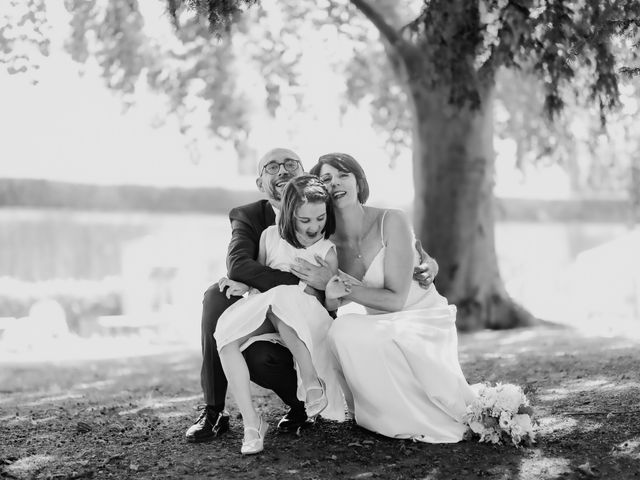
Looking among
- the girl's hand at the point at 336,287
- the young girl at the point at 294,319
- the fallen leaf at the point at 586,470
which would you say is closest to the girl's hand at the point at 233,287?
the young girl at the point at 294,319

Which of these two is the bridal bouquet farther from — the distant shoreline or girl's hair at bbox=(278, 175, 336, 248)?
the distant shoreline

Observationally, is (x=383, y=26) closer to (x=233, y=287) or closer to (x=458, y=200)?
(x=458, y=200)

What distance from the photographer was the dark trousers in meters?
4.48

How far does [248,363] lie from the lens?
14.7 feet

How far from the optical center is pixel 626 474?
3.99 m

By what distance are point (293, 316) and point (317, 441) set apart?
679 millimetres

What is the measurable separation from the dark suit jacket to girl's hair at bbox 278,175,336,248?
0.20 metres

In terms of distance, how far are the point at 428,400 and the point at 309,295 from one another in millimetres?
797

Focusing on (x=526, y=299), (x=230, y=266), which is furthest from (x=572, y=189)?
(x=230, y=266)

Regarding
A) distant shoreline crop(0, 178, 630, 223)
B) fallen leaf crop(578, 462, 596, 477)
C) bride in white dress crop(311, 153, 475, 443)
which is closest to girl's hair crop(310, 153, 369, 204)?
bride in white dress crop(311, 153, 475, 443)

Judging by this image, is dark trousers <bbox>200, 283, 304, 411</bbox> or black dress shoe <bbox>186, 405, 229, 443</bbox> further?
black dress shoe <bbox>186, 405, 229, 443</bbox>

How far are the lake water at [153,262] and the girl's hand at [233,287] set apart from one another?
41.5 ft

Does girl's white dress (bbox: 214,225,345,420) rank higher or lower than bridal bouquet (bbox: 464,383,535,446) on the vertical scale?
higher

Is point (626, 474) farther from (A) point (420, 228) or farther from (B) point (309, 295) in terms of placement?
(A) point (420, 228)
